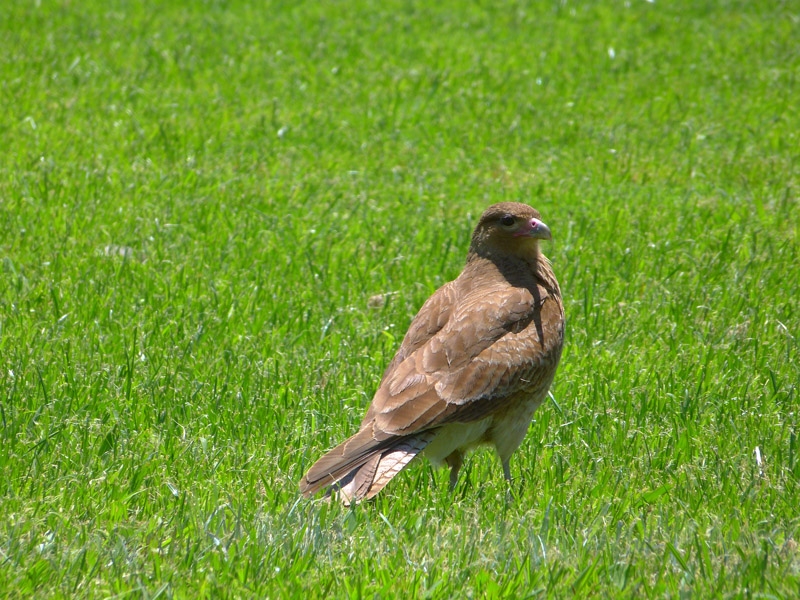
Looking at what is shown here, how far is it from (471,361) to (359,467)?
86cm

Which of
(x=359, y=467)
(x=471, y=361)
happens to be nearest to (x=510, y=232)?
(x=471, y=361)

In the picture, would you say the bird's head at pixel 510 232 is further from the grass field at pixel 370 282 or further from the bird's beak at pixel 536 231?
the grass field at pixel 370 282

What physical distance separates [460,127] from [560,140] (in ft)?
3.39

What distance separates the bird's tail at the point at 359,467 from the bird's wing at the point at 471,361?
8 cm

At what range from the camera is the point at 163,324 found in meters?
7.29

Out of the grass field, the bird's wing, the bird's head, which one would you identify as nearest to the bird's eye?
the bird's head

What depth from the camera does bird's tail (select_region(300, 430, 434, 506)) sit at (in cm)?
516

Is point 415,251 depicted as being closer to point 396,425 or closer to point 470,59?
point 396,425

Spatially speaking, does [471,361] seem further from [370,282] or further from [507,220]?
[370,282]

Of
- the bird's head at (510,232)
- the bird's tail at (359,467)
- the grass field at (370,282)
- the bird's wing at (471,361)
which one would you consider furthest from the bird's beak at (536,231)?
the bird's tail at (359,467)

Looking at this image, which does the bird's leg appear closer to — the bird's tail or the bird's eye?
the bird's tail

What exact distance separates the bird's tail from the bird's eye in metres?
1.62

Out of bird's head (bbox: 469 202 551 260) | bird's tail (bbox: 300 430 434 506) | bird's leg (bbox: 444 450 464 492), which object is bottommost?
bird's leg (bbox: 444 450 464 492)

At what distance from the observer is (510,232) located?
650cm
